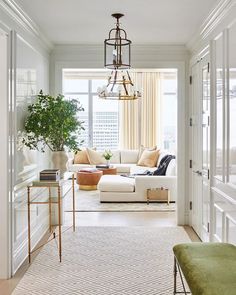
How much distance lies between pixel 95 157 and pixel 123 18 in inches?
249

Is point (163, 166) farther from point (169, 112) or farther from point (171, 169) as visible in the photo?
point (169, 112)

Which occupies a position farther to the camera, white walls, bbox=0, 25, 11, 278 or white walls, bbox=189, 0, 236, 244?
white walls, bbox=0, 25, 11, 278

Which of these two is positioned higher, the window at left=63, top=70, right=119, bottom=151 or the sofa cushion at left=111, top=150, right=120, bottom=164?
the window at left=63, top=70, right=119, bottom=151

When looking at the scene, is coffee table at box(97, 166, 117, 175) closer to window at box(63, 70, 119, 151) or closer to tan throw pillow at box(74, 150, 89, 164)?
tan throw pillow at box(74, 150, 89, 164)

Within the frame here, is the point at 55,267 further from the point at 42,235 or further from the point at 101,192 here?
the point at 101,192

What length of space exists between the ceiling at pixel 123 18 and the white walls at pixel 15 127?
0.22 metres

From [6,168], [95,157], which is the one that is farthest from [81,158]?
[6,168]

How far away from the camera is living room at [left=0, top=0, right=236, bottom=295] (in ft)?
11.6

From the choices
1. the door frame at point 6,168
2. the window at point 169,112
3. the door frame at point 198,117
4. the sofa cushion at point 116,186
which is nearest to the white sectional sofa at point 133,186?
the sofa cushion at point 116,186

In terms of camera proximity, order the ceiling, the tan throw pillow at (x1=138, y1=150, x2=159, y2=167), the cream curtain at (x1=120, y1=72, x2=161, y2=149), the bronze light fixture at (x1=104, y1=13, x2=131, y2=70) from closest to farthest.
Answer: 1. the ceiling
2. the bronze light fixture at (x1=104, y1=13, x2=131, y2=70)
3. the tan throw pillow at (x1=138, y1=150, x2=159, y2=167)
4. the cream curtain at (x1=120, y1=72, x2=161, y2=149)

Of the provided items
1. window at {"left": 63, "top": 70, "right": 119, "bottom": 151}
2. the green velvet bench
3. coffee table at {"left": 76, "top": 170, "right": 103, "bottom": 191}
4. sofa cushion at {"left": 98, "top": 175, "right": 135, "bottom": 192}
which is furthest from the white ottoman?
the green velvet bench

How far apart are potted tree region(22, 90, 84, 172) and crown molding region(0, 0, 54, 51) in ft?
2.29

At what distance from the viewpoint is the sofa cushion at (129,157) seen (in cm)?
1033

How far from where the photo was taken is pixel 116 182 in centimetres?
732
